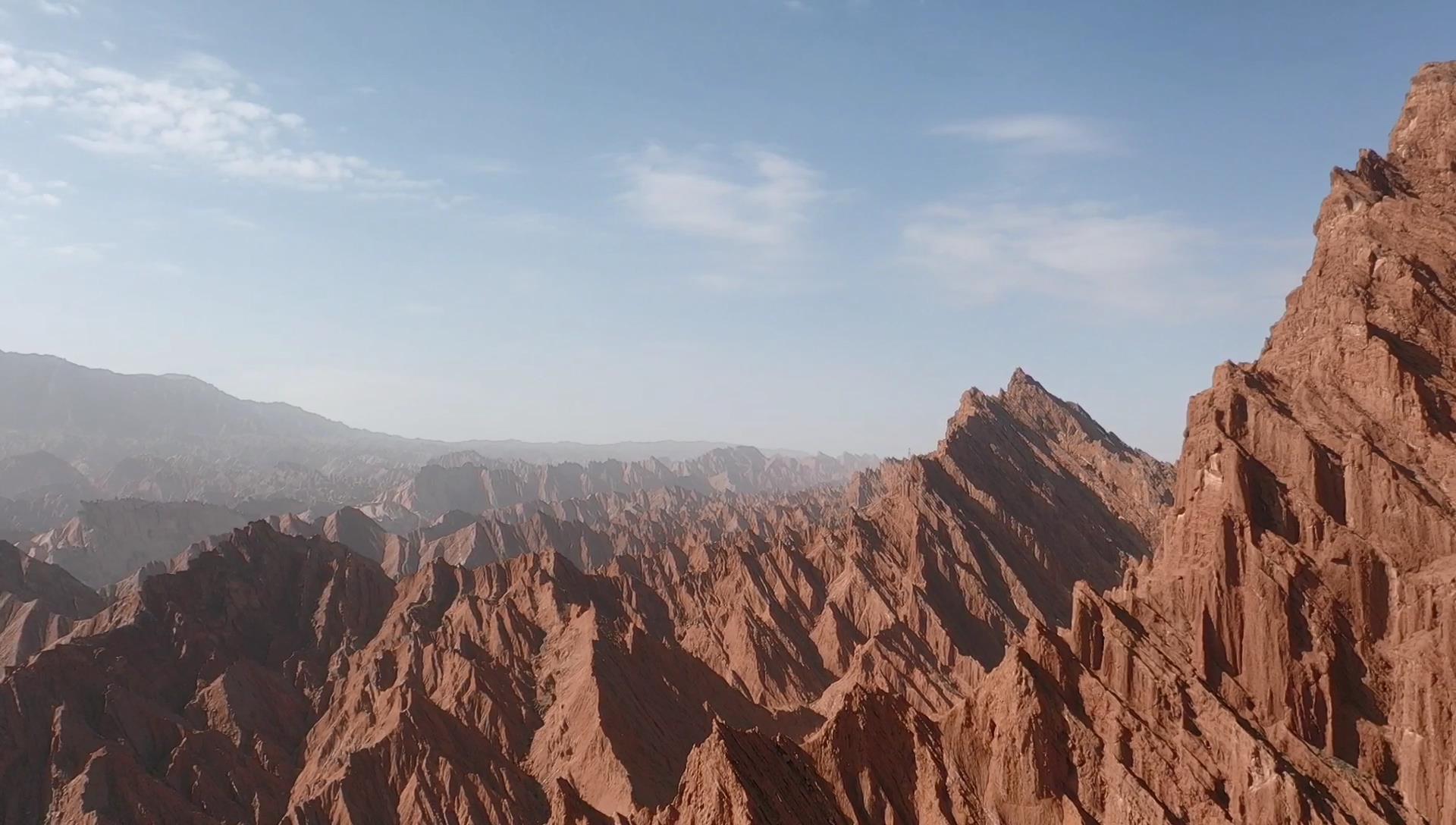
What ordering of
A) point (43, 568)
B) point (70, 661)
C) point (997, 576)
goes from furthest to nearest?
1. point (43, 568)
2. point (997, 576)
3. point (70, 661)

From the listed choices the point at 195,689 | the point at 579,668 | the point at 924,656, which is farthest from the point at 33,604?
the point at 924,656

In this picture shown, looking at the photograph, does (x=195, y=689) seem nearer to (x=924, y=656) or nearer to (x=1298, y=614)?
(x=924, y=656)

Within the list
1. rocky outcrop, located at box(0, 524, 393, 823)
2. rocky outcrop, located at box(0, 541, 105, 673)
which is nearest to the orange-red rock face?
rocky outcrop, located at box(0, 524, 393, 823)

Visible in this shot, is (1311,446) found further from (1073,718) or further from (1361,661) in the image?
(1073,718)

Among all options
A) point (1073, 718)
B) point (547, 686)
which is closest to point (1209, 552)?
point (1073, 718)

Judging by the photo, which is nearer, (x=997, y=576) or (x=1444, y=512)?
(x=1444, y=512)

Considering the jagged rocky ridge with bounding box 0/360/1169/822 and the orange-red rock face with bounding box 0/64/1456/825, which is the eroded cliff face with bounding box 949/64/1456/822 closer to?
the orange-red rock face with bounding box 0/64/1456/825

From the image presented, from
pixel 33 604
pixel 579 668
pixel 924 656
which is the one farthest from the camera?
pixel 33 604

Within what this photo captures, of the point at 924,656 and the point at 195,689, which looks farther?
the point at 924,656
